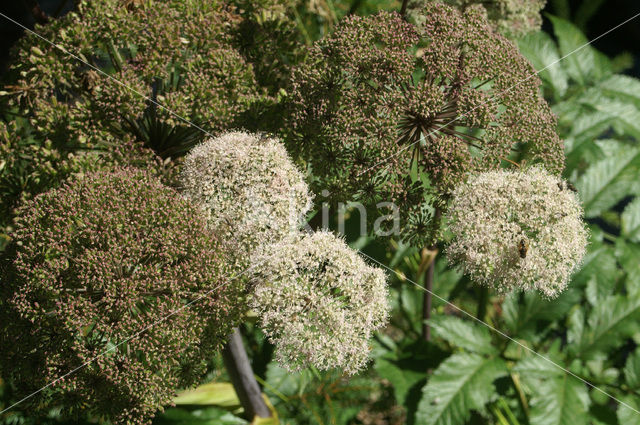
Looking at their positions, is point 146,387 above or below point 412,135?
below

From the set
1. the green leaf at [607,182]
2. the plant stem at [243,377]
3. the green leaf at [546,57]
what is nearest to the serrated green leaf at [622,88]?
the green leaf at [546,57]

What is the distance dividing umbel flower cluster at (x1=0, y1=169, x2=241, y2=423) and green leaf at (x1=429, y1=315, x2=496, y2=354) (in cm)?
123

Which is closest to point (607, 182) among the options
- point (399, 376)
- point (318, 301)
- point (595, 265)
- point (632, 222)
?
point (632, 222)

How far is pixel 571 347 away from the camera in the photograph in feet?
8.95

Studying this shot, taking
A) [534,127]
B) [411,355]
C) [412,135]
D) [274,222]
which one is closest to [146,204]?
[274,222]

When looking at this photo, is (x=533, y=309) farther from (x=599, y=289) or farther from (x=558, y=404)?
(x=558, y=404)

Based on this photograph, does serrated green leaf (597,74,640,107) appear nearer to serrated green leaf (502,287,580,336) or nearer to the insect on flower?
serrated green leaf (502,287,580,336)

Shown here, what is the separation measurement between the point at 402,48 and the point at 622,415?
6.66 ft

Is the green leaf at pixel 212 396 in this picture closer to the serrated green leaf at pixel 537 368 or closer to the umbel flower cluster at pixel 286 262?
the umbel flower cluster at pixel 286 262

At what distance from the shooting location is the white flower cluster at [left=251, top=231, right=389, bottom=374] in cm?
170

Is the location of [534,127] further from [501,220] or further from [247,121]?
[247,121]

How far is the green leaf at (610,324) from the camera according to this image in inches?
104

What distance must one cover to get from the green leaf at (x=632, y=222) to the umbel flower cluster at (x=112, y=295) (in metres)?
2.34

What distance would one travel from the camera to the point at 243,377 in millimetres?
2328
